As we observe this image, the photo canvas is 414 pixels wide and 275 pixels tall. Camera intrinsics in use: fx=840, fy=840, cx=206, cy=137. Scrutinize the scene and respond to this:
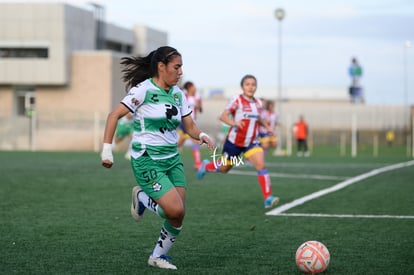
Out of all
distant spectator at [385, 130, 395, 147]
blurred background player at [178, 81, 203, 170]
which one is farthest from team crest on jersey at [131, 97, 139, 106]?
distant spectator at [385, 130, 395, 147]

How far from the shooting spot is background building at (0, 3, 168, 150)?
49938 millimetres

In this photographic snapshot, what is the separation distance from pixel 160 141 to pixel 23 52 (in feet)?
154

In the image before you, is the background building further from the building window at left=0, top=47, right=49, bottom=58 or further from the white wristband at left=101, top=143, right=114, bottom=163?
the white wristband at left=101, top=143, right=114, bottom=163

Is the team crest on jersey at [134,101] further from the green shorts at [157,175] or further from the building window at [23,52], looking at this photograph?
the building window at [23,52]

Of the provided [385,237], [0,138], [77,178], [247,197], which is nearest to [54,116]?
[0,138]

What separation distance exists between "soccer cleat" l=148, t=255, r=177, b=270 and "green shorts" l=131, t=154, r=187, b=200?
55cm

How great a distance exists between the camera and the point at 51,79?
52.4 meters

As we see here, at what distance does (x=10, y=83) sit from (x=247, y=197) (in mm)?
41218

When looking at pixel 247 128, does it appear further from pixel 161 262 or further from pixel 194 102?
pixel 194 102

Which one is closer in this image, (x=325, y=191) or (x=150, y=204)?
(x=150, y=204)

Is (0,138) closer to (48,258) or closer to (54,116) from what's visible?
(54,116)

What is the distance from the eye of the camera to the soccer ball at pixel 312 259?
7.05 m

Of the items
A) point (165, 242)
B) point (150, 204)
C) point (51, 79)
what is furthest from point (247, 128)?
point (51, 79)

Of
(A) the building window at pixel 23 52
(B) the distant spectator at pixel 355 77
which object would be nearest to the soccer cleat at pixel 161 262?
(A) the building window at pixel 23 52
